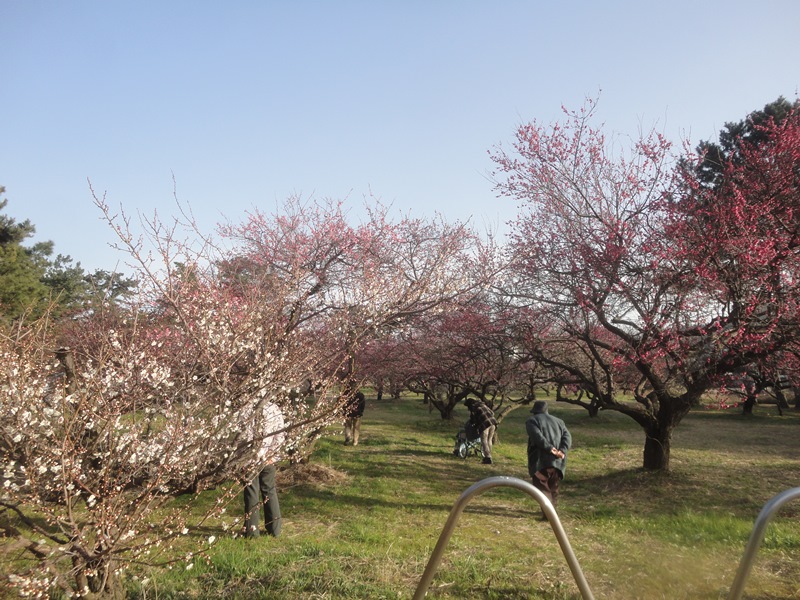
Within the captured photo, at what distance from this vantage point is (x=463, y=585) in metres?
4.63

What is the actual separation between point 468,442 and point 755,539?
10.4m

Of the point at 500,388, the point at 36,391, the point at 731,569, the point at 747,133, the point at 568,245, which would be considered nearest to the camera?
the point at 36,391

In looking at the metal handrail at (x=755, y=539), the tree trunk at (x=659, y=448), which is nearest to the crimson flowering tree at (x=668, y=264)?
the tree trunk at (x=659, y=448)

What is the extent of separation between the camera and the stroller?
39.2ft

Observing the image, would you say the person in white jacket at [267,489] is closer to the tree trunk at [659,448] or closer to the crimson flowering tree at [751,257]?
the crimson flowering tree at [751,257]

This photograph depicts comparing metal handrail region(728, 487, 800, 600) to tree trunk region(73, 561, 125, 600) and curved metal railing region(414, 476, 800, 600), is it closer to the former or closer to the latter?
curved metal railing region(414, 476, 800, 600)

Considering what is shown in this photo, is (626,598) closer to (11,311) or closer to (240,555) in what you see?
(240,555)

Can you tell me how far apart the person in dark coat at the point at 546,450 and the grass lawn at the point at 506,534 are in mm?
659

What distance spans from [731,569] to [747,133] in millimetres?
18263

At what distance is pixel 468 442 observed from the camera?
40.2ft

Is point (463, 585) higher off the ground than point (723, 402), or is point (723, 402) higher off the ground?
point (723, 402)

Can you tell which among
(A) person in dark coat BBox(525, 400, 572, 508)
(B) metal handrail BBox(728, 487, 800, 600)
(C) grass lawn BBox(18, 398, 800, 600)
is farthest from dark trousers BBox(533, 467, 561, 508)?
(B) metal handrail BBox(728, 487, 800, 600)

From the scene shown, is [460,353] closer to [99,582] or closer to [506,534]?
[506,534]

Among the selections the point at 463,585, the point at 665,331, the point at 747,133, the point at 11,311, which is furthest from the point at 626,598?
the point at 11,311
